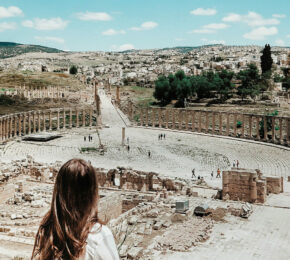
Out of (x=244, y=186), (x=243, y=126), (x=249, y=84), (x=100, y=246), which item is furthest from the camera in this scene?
(x=249, y=84)

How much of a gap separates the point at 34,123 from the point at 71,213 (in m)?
65.0

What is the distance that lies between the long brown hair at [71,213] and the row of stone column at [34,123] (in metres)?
56.9

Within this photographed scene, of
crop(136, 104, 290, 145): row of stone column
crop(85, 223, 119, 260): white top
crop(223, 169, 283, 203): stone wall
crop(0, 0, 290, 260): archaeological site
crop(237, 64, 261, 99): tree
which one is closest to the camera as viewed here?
crop(85, 223, 119, 260): white top

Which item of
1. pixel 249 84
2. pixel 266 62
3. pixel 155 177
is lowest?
pixel 155 177

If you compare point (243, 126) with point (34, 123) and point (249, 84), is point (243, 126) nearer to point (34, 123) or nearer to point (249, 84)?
point (249, 84)

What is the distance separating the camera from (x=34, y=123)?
66.2 m

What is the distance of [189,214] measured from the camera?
20.6 metres

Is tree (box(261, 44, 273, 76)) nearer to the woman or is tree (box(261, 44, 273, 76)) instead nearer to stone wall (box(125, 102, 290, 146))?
stone wall (box(125, 102, 290, 146))

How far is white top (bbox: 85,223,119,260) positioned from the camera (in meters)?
3.32

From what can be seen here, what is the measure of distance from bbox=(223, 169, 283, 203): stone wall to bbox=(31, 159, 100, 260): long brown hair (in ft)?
70.4

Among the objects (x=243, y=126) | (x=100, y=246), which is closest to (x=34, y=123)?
(x=243, y=126)

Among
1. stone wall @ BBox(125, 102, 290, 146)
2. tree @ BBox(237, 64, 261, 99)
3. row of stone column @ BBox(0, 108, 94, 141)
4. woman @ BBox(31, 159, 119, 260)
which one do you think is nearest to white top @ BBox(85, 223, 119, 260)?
woman @ BBox(31, 159, 119, 260)

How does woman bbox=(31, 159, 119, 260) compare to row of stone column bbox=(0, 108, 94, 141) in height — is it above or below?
above

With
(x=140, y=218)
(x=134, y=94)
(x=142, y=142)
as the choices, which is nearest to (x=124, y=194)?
(x=140, y=218)
